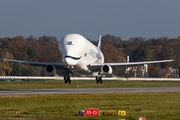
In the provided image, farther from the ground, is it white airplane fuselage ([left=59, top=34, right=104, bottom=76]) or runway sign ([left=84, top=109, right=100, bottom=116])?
white airplane fuselage ([left=59, top=34, right=104, bottom=76])

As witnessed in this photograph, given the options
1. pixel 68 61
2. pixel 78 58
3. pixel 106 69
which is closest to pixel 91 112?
pixel 68 61

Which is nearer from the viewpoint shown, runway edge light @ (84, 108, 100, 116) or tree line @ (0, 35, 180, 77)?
runway edge light @ (84, 108, 100, 116)

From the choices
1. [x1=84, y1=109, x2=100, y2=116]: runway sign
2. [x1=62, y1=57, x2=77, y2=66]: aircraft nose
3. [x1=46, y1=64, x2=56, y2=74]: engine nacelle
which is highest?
[x1=62, y1=57, x2=77, y2=66]: aircraft nose

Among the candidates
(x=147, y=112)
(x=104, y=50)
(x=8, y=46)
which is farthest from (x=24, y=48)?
(x=147, y=112)

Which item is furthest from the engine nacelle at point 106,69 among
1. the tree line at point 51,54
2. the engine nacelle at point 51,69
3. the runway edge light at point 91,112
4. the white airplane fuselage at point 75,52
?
the tree line at point 51,54

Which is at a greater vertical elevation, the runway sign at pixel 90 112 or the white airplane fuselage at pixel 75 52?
the white airplane fuselage at pixel 75 52

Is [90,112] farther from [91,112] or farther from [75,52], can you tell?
[75,52]

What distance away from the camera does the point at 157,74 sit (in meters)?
134

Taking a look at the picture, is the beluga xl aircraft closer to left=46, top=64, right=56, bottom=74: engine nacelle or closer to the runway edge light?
left=46, top=64, right=56, bottom=74: engine nacelle

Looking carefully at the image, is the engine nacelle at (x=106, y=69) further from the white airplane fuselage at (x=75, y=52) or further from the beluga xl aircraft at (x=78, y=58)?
the white airplane fuselage at (x=75, y=52)

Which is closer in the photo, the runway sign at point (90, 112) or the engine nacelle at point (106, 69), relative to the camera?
the runway sign at point (90, 112)

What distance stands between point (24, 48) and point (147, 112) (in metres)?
131

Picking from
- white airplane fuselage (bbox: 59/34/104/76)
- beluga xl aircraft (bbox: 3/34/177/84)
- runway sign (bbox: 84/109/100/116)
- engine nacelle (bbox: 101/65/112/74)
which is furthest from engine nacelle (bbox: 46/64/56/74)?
runway sign (bbox: 84/109/100/116)

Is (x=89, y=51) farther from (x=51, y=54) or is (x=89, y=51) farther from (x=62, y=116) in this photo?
(x=51, y=54)
